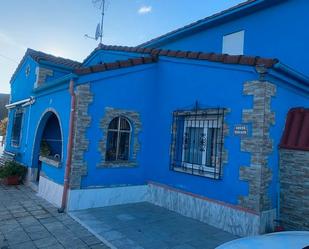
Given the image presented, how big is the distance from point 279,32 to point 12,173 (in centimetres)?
1049

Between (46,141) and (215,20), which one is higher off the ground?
(215,20)

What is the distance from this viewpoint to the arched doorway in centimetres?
1038

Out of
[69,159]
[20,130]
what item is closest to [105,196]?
[69,159]

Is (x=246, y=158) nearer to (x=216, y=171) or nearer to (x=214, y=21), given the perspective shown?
(x=216, y=171)

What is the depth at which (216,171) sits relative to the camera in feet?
22.2

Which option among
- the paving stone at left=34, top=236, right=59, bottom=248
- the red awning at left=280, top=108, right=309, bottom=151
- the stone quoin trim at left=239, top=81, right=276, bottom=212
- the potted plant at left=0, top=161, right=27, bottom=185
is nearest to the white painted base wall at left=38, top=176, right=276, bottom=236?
the stone quoin trim at left=239, top=81, right=276, bottom=212

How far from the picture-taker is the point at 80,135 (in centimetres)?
750

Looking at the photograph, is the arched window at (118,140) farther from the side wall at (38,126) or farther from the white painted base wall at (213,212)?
the white painted base wall at (213,212)

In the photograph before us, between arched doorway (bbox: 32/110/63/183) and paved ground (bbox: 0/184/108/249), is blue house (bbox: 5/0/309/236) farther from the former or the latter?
paved ground (bbox: 0/184/108/249)

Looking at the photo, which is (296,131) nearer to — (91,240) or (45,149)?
(91,240)

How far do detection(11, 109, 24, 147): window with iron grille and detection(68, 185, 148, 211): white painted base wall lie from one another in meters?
6.74

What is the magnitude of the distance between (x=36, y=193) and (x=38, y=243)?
451cm

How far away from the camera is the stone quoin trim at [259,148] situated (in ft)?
19.3

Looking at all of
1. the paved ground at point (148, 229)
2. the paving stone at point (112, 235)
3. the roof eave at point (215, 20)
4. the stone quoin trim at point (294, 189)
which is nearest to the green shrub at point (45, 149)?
the paved ground at point (148, 229)
